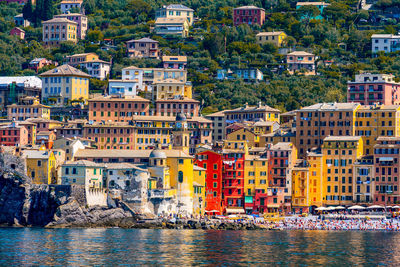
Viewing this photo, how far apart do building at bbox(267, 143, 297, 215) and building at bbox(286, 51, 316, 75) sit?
1804 inches

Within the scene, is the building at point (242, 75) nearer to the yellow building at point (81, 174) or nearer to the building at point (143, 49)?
the building at point (143, 49)

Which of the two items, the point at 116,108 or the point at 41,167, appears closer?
the point at 41,167

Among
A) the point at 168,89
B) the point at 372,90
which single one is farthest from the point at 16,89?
the point at 372,90

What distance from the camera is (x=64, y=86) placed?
173625 mm

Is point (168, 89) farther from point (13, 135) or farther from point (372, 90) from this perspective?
point (372, 90)

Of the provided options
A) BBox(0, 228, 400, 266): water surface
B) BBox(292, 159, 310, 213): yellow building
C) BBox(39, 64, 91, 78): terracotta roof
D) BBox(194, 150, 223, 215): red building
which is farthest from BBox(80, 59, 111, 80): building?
BBox(0, 228, 400, 266): water surface

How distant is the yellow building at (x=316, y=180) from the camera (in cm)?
14450

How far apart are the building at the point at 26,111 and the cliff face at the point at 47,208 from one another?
3264 cm

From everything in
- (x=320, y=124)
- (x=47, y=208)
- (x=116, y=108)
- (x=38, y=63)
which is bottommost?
(x=47, y=208)

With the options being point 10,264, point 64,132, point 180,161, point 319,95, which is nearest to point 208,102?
point 319,95

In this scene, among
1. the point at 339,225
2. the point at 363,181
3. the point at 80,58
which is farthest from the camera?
the point at 80,58

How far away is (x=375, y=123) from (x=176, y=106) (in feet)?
105

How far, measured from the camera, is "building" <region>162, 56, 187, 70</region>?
189250 mm

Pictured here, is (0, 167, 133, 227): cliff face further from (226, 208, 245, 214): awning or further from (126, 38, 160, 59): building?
(126, 38, 160, 59): building
